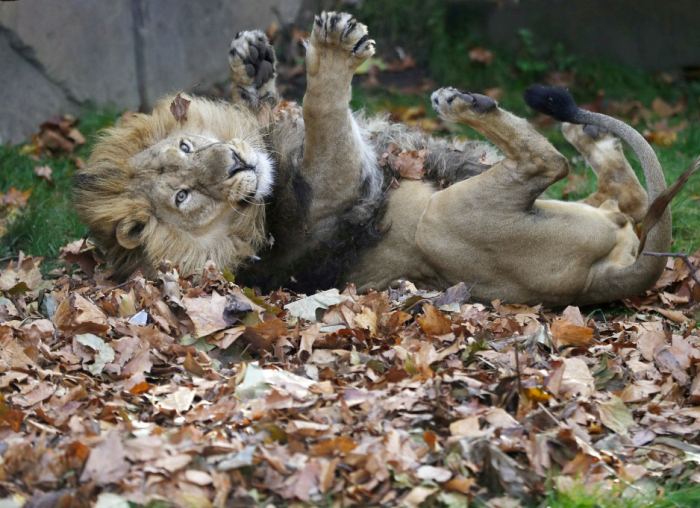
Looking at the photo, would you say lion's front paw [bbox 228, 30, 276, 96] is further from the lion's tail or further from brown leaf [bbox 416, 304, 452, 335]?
brown leaf [bbox 416, 304, 452, 335]

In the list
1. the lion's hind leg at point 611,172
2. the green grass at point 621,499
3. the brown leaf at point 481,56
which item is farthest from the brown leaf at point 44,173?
the green grass at point 621,499

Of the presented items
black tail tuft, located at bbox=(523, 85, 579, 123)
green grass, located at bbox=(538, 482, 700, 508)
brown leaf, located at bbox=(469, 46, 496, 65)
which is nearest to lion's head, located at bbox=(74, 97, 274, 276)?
black tail tuft, located at bbox=(523, 85, 579, 123)

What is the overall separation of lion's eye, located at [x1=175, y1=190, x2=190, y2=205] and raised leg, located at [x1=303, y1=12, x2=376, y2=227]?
63 cm

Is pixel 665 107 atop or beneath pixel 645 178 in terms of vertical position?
beneath

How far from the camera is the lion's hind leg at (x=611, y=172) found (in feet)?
15.7

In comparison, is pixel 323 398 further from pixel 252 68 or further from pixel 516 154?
pixel 252 68

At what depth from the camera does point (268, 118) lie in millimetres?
4707

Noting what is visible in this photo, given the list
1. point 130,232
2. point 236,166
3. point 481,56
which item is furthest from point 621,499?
point 481,56

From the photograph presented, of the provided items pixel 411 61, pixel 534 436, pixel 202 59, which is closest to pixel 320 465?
pixel 534 436

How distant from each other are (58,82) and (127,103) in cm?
68

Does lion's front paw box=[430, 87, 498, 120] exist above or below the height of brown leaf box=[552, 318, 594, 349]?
above

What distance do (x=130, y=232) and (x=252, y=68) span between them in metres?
1.24

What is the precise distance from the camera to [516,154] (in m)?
4.23

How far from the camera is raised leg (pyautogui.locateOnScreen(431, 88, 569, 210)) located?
421 centimetres
